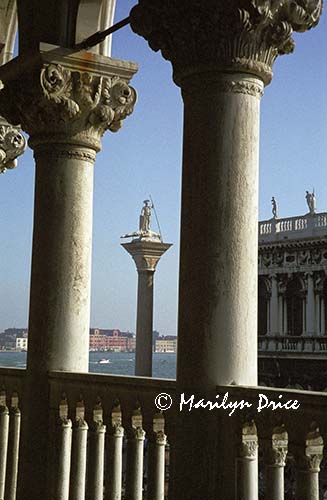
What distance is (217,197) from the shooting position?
3572mm

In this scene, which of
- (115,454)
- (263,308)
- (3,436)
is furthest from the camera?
(263,308)

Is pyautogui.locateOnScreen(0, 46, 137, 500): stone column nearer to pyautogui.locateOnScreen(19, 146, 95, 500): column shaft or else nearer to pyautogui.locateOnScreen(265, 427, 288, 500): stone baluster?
pyautogui.locateOnScreen(19, 146, 95, 500): column shaft

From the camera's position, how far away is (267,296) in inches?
1400

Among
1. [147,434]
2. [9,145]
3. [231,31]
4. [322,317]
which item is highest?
[322,317]

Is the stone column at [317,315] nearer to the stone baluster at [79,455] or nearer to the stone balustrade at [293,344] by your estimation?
the stone balustrade at [293,344]

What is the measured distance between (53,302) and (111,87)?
4.35 ft

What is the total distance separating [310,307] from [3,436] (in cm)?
2877

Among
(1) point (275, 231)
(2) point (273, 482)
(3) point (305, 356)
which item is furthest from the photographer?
(1) point (275, 231)

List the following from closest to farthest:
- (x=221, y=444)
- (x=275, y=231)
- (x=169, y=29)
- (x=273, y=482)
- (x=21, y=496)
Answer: (x=273, y=482)
(x=221, y=444)
(x=169, y=29)
(x=21, y=496)
(x=275, y=231)

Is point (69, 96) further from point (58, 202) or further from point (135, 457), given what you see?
point (135, 457)

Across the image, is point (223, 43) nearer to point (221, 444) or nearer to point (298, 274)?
point (221, 444)

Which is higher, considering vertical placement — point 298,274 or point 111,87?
point 298,274

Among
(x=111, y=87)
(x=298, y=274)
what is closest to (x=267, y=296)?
(x=298, y=274)

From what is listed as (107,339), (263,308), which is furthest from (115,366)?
(263,308)
